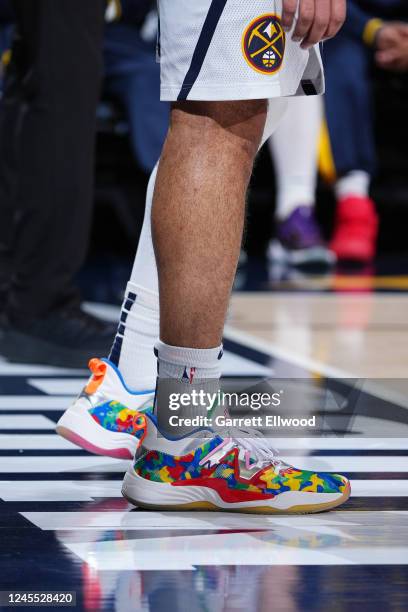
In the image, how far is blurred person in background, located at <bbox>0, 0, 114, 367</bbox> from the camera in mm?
3008

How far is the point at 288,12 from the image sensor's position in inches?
69.8

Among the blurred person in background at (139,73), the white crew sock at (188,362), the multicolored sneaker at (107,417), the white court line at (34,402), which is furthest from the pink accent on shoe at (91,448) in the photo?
the blurred person in background at (139,73)

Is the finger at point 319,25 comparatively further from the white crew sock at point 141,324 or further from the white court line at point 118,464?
the white court line at point 118,464

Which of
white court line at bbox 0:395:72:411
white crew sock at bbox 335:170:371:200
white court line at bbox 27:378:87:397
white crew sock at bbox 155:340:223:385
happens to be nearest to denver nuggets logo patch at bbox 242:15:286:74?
white crew sock at bbox 155:340:223:385

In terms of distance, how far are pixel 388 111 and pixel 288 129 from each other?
44.9 inches

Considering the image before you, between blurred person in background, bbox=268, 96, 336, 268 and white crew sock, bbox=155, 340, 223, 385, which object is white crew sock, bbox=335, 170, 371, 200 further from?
white crew sock, bbox=155, 340, 223, 385

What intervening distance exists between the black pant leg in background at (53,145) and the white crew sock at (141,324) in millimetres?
998

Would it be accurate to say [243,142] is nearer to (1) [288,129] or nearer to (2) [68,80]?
(2) [68,80]

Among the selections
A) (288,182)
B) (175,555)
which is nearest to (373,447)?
(175,555)

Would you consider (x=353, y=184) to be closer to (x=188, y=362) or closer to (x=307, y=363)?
(x=307, y=363)

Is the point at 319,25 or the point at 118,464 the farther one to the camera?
the point at 118,464

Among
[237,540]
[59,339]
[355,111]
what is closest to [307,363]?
[59,339]

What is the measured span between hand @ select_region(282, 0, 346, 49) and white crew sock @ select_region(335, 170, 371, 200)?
3713mm

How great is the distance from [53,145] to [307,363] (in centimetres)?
69
